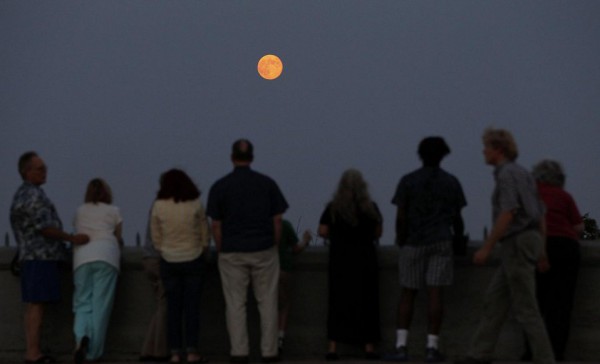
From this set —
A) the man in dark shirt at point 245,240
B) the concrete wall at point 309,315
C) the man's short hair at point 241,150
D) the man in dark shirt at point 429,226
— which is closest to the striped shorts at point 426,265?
the man in dark shirt at point 429,226

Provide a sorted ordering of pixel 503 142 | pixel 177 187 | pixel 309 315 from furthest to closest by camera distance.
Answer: pixel 309 315, pixel 177 187, pixel 503 142

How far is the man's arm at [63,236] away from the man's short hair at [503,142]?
164 inches

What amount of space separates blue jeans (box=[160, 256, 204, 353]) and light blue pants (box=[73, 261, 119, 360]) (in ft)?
2.30

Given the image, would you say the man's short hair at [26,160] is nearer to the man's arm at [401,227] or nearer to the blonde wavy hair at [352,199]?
the blonde wavy hair at [352,199]

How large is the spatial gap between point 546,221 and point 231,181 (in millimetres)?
3062

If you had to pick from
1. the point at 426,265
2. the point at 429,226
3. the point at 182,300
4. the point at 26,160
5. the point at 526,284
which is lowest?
the point at 182,300

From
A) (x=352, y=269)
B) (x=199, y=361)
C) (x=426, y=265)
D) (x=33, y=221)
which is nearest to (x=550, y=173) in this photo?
(x=426, y=265)

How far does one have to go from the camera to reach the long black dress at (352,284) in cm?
1470

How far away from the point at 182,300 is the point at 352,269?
5.49 ft

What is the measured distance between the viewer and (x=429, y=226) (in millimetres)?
14195

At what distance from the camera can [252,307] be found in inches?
606

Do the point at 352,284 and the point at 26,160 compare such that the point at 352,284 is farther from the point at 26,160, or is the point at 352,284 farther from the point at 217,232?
the point at 26,160

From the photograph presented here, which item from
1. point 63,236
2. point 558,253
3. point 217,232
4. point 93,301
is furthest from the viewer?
point 93,301

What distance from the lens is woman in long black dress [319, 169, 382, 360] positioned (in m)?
14.5
